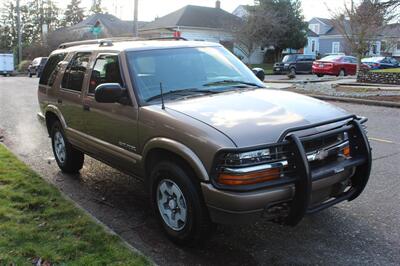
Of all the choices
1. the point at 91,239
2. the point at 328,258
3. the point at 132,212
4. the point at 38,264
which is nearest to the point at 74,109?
the point at 132,212

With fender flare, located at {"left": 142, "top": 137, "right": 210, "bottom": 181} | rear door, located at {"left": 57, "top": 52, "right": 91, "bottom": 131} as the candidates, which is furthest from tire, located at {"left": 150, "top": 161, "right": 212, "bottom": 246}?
rear door, located at {"left": 57, "top": 52, "right": 91, "bottom": 131}

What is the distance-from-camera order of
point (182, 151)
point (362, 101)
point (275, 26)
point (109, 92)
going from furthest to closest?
point (275, 26), point (362, 101), point (109, 92), point (182, 151)

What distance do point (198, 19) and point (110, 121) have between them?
42.6m

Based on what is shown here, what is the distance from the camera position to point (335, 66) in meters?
29.8

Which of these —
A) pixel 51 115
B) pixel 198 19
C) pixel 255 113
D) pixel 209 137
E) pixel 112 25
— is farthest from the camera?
pixel 112 25

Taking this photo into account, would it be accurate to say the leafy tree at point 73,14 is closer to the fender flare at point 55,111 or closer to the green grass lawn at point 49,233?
the fender flare at point 55,111

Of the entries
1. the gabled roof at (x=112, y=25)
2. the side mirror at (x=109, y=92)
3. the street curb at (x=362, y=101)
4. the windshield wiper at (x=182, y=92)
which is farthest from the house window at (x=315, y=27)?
the side mirror at (x=109, y=92)

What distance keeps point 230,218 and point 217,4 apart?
5170cm

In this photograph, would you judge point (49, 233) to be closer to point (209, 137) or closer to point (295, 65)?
point (209, 137)

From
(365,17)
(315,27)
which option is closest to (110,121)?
(365,17)

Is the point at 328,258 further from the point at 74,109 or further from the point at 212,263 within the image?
the point at 74,109

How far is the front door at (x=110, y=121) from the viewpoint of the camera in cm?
474

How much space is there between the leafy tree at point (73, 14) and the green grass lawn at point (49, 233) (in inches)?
2964

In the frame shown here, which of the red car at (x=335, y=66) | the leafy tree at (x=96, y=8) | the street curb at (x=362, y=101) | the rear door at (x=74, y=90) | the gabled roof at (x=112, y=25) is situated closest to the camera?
the rear door at (x=74, y=90)
